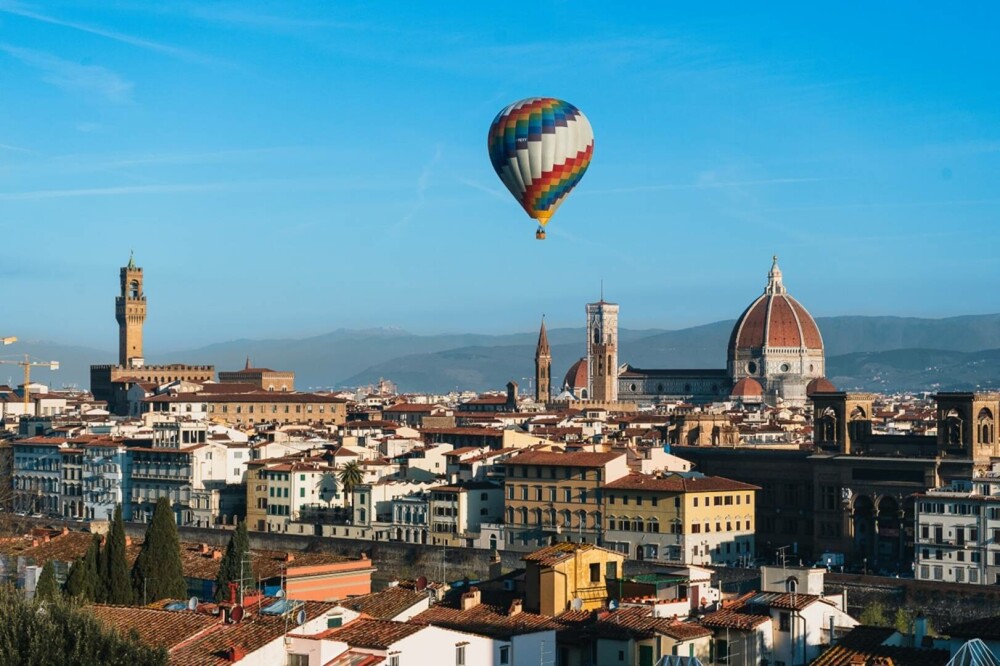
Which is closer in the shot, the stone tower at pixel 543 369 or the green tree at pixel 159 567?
the green tree at pixel 159 567

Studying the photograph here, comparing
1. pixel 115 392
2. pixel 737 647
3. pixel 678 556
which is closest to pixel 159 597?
pixel 737 647

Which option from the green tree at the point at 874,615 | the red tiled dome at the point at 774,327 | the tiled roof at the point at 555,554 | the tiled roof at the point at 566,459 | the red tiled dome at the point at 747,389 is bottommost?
the green tree at the point at 874,615

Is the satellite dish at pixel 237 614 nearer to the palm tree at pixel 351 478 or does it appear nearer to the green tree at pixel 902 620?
the green tree at pixel 902 620

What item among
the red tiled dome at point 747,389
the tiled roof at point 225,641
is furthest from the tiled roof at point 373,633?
the red tiled dome at point 747,389

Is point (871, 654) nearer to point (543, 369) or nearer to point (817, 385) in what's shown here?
point (817, 385)

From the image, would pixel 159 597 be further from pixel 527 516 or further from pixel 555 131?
pixel 527 516

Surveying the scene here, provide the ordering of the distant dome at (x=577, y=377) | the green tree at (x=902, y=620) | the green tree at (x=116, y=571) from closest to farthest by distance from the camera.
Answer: the green tree at (x=116, y=571), the green tree at (x=902, y=620), the distant dome at (x=577, y=377)

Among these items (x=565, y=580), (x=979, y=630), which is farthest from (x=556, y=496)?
(x=979, y=630)
